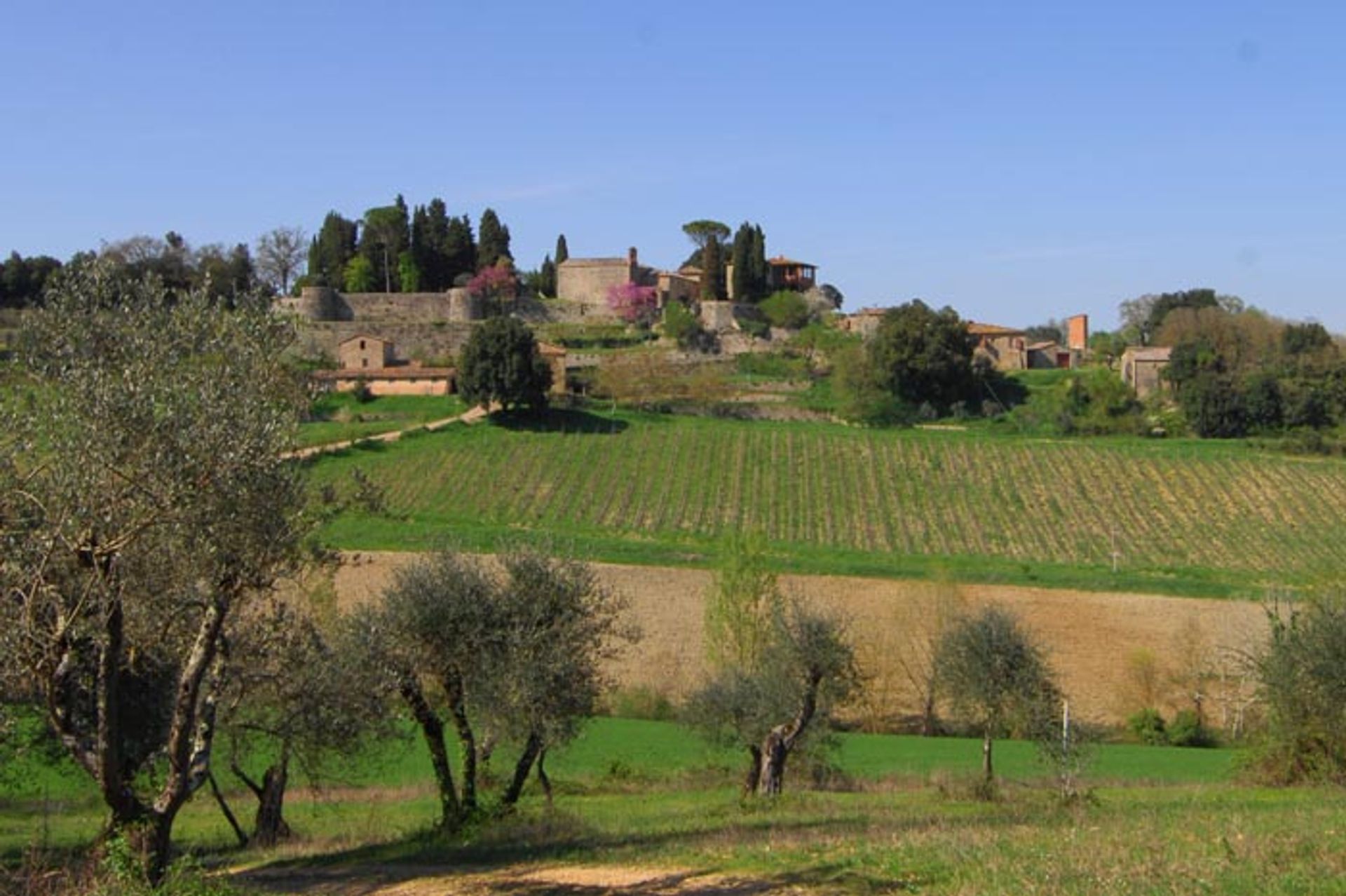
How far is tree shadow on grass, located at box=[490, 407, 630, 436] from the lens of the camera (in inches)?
2451

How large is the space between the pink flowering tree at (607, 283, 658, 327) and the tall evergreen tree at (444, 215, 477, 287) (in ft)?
32.3

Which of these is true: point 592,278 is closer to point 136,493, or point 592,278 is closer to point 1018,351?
point 1018,351

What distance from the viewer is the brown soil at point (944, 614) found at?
115ft

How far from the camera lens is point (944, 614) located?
35.7 metres

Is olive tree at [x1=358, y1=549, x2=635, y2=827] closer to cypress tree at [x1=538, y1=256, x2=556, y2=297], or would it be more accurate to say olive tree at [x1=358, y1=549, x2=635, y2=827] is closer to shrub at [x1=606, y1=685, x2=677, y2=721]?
shrub at [x1=606, y1=685, x2=677, y2=721]

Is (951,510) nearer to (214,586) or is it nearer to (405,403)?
(405,403)

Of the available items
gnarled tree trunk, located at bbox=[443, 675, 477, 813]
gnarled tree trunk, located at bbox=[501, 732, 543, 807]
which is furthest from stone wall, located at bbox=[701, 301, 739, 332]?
gnarled tree trunk, located at bbox=[443, 675, 477, 813]

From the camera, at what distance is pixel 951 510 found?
170 ft

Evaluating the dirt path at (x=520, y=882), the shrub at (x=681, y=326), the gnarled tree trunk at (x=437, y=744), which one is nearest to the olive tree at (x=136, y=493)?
the dirt path at (x=520, y=882)

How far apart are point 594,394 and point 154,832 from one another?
6167 centimetres

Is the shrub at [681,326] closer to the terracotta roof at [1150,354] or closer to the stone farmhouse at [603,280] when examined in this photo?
the stone farmhouse at [603,280]

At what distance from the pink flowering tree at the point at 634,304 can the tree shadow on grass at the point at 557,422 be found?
91.1 ft

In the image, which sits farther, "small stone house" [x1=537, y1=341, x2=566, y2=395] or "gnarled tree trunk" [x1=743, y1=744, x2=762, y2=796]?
"small stone house" [x1=537, y1=341, x2=566, y2=395]

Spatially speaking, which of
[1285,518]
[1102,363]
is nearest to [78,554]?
[1285,518]
